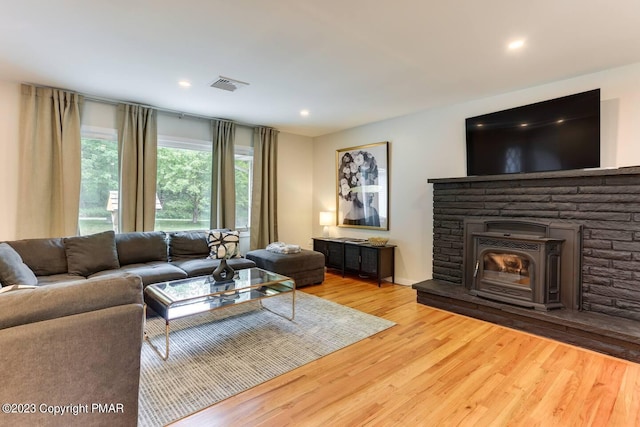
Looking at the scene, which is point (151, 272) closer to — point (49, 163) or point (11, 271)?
point (11, 271)

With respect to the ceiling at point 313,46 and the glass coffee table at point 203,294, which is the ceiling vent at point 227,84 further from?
the glass coffee table at point 203,294

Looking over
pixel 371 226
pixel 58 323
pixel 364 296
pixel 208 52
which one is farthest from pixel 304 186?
pixel 58 323

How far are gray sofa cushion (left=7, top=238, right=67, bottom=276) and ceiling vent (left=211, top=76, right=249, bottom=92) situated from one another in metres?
2.37

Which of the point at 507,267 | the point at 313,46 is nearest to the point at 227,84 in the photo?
the point at 313,46

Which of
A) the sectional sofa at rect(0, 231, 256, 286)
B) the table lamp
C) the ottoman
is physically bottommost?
the ottoman

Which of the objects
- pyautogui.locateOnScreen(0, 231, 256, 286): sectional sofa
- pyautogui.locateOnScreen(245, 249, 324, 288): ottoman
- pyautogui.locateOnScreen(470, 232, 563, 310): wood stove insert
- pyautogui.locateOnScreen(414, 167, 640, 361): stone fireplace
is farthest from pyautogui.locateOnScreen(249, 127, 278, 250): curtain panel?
pyautogui.locateOnScreen(470, 232, 563, 310): wood stove insert

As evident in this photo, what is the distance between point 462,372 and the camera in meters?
2.23

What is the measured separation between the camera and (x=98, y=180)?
13.3ft

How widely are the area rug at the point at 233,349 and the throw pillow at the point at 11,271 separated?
1.02 meters

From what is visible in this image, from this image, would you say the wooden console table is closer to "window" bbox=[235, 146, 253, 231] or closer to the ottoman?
the ottoman

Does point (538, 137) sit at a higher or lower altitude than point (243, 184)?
higher

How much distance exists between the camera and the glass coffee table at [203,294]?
2495mm

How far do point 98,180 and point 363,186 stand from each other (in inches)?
150

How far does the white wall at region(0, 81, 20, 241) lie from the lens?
3457mm
